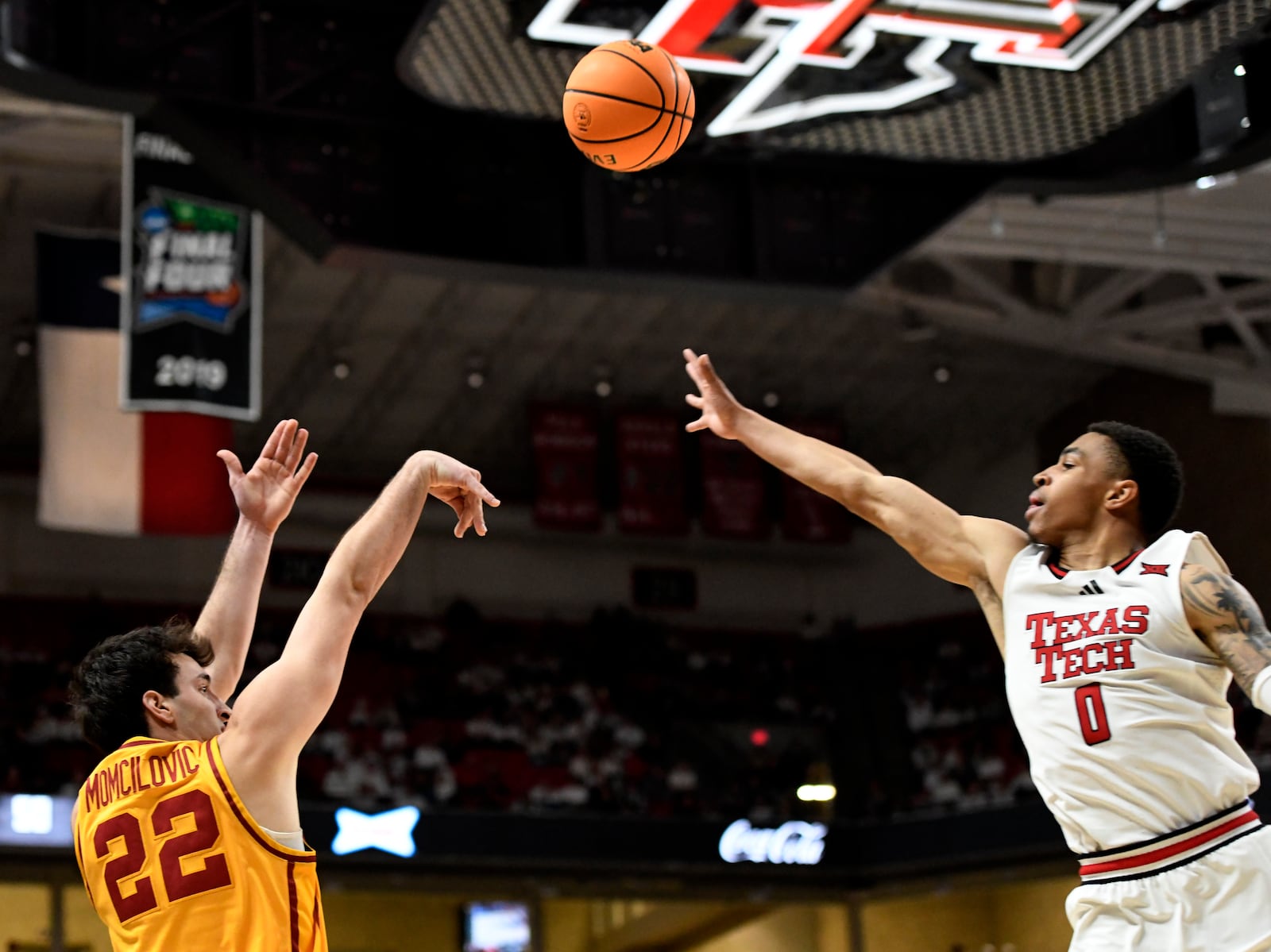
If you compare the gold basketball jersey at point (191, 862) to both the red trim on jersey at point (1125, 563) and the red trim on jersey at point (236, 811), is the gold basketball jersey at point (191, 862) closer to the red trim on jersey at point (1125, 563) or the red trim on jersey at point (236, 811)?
the red trim on jersey at point (236, 811)

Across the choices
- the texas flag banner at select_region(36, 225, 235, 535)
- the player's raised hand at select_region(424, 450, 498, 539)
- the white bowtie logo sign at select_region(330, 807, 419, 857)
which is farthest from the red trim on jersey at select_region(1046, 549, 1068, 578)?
the white bowtie logo sign at select_region(330, 807, 419, 857)

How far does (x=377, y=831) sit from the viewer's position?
1747 cm

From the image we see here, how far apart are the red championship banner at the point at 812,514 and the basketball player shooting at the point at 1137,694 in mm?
21349

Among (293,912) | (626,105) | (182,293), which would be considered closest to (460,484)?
(293,912)

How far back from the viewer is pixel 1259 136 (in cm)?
948

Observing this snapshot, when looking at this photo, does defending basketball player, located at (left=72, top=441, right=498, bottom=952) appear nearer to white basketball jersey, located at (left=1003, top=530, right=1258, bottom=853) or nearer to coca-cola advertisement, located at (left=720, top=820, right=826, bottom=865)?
white basketball jersey, located at (left=1003, top=530, right=1258, bottom=853)

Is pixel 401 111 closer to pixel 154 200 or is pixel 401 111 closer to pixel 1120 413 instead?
pixel 154 200

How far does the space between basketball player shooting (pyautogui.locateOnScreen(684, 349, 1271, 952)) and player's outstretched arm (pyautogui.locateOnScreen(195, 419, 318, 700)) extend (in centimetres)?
182

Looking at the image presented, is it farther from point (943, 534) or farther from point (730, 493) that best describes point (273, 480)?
point (730, 493)

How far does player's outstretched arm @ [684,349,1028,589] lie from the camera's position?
4.23m

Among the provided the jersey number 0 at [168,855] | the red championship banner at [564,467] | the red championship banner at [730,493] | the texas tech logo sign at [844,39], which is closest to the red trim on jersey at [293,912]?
the jersey number 0 at [168,855]

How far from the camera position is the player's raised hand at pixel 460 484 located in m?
4.01

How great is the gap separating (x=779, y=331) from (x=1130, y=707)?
2064cm

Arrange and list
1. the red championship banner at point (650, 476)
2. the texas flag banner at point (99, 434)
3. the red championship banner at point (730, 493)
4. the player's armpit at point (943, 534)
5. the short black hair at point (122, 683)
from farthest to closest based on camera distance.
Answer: the red championship banner at point (730, 493)
the red championship banner at point (650, 476)
the texas flag banner at point (99, 434)
the player's armpit at point (943, 534)
the short black hair at point (122, 683)
